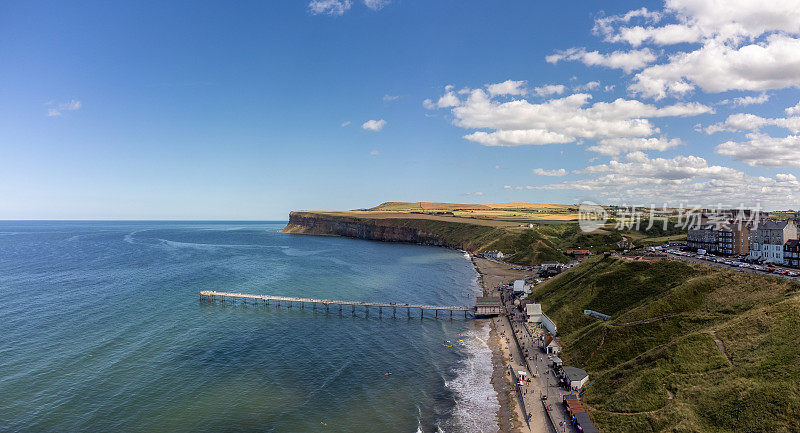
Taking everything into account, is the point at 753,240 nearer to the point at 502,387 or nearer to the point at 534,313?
the point at 534,313

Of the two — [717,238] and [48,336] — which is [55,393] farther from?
[717,238]

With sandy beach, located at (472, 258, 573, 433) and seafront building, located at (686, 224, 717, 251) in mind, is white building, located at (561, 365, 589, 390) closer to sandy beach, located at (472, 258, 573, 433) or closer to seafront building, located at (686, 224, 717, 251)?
sandy beach, located at (472, 258, 573, 433)

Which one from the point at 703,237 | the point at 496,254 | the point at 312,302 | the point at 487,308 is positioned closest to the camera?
the point at 487,308

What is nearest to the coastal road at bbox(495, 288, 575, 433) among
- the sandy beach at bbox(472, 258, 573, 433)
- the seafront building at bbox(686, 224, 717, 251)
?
the sandy beach at bbox(472, 258, 573, 433)

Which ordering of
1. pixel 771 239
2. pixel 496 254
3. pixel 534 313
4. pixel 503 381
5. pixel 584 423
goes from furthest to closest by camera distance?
1. pixel 496 254
2. pixel 534 313
3. pixel 771 239
4. pixel 503 381
5. pixel 584 423

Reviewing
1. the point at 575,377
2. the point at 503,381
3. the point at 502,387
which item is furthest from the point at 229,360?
the point at 575,377
